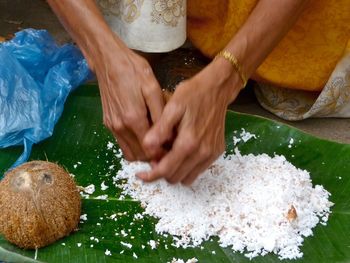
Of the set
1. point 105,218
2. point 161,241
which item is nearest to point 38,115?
point 105,218

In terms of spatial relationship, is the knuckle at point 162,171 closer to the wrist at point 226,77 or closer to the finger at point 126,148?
the finger at point 126,148

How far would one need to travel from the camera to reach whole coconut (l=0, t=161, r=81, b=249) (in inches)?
52.1

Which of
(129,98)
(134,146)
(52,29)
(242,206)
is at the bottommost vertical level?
(52,29)

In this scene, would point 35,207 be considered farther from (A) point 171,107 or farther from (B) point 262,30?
(B) point 262,30

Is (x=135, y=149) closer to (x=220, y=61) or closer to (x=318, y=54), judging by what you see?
(x=220, y=61)

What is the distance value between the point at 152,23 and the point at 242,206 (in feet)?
1.89

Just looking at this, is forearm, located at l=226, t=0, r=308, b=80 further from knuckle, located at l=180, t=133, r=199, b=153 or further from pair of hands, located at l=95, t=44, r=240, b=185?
knuckle, located at l=180, t=133, r=199, b=153

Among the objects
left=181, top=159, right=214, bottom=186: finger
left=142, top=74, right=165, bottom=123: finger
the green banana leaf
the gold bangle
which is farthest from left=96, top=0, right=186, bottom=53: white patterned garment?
left=181, top=159, right=214, bottom=186: finger

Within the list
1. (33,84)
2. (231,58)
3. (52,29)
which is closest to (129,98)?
(231,58)

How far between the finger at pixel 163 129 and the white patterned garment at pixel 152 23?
49 centimetres

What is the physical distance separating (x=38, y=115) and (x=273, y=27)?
68cm

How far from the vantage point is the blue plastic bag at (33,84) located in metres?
1.62

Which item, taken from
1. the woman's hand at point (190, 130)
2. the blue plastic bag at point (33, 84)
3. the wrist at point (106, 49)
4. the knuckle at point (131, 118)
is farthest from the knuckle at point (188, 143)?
the blue plastic bag at point (33, 84)

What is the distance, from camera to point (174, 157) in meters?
1.23
